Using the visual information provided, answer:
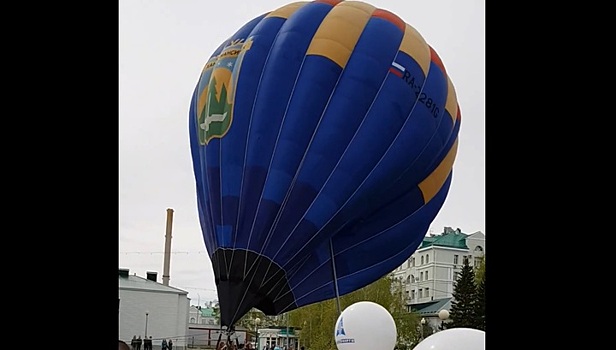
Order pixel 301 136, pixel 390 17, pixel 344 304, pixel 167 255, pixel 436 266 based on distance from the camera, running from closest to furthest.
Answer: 1. pixel 301 136
2. pixel 390 17
3. pixel 344 304
4. pixel 167 255
5. pixel 436 266

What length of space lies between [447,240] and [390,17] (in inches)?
1111

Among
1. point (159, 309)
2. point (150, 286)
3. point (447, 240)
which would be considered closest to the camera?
point (159, 309)

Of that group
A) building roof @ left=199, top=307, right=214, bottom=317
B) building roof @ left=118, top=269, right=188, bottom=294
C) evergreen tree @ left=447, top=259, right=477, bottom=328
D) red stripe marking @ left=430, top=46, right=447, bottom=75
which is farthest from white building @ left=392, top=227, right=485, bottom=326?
red stripe marking @ left=430, top=46, right=447, bottom=75

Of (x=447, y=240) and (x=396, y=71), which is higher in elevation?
(x=447, y=240)

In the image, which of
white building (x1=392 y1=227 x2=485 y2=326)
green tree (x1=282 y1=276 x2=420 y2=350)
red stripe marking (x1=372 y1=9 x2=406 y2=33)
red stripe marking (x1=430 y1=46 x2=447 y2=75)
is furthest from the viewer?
white building (x1=392 y1=227 x2=485 y2=326)

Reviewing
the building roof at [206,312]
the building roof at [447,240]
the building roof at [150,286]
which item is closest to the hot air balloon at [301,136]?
the building roof at [150,286]

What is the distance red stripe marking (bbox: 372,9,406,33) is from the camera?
8531 mm

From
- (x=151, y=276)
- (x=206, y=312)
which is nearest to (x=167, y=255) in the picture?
(x=151, y=276)

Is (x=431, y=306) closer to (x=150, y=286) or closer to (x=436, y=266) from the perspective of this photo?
(x=436, y=266)

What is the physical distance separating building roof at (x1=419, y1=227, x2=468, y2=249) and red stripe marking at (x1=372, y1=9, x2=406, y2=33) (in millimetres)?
27277

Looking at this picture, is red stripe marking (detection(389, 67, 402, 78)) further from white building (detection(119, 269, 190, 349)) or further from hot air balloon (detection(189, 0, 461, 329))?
white building (detection(119, 269, 190, 349))

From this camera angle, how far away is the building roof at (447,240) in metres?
35.5

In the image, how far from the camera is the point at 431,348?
12.1 ft

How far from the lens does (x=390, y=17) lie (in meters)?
8.62
